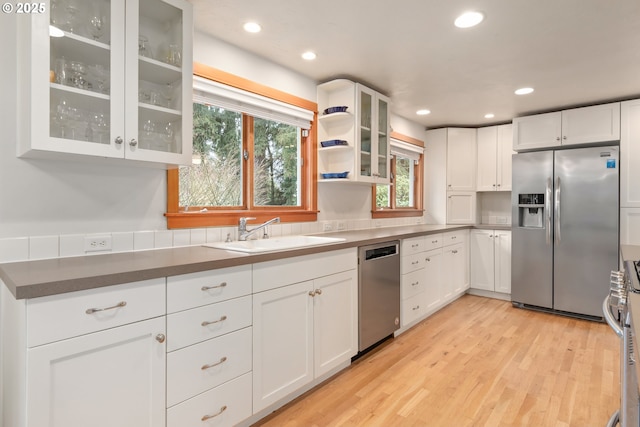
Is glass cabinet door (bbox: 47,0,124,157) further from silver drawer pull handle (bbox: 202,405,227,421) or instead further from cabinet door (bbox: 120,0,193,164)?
silver drawer pull handle (bbox: 202,405,227,421)

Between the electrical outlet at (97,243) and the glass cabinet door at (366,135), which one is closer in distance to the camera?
the electrical outlet at (97,243)

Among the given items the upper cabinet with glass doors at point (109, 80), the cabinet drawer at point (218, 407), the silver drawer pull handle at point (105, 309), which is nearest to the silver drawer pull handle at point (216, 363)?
the cabinet drawer at point (218, 407)

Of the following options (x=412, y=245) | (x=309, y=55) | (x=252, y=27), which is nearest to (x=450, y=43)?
(x=309, y=55)

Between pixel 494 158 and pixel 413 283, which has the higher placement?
pixel 494 158

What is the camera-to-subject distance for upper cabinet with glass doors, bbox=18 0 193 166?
54.1 inches

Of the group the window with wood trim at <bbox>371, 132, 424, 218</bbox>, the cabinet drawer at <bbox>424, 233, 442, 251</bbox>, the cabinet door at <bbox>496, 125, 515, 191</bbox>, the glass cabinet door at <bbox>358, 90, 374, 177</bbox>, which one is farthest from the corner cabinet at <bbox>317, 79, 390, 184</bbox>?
the cabinet door at <bbox>496, 125, 515, 191</bbox>

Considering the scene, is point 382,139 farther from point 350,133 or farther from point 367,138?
point 350,133

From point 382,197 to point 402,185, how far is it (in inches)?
22.3

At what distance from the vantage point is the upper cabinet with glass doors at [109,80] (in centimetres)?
137

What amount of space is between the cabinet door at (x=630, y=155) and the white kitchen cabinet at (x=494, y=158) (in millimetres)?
1102

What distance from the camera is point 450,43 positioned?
7.58 ft

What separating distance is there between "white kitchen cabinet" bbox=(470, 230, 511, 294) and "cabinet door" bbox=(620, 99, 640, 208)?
3.77ft

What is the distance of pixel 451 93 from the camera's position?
333cm

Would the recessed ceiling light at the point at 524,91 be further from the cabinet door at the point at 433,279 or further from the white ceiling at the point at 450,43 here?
the cabinet door at the point at 433,279
